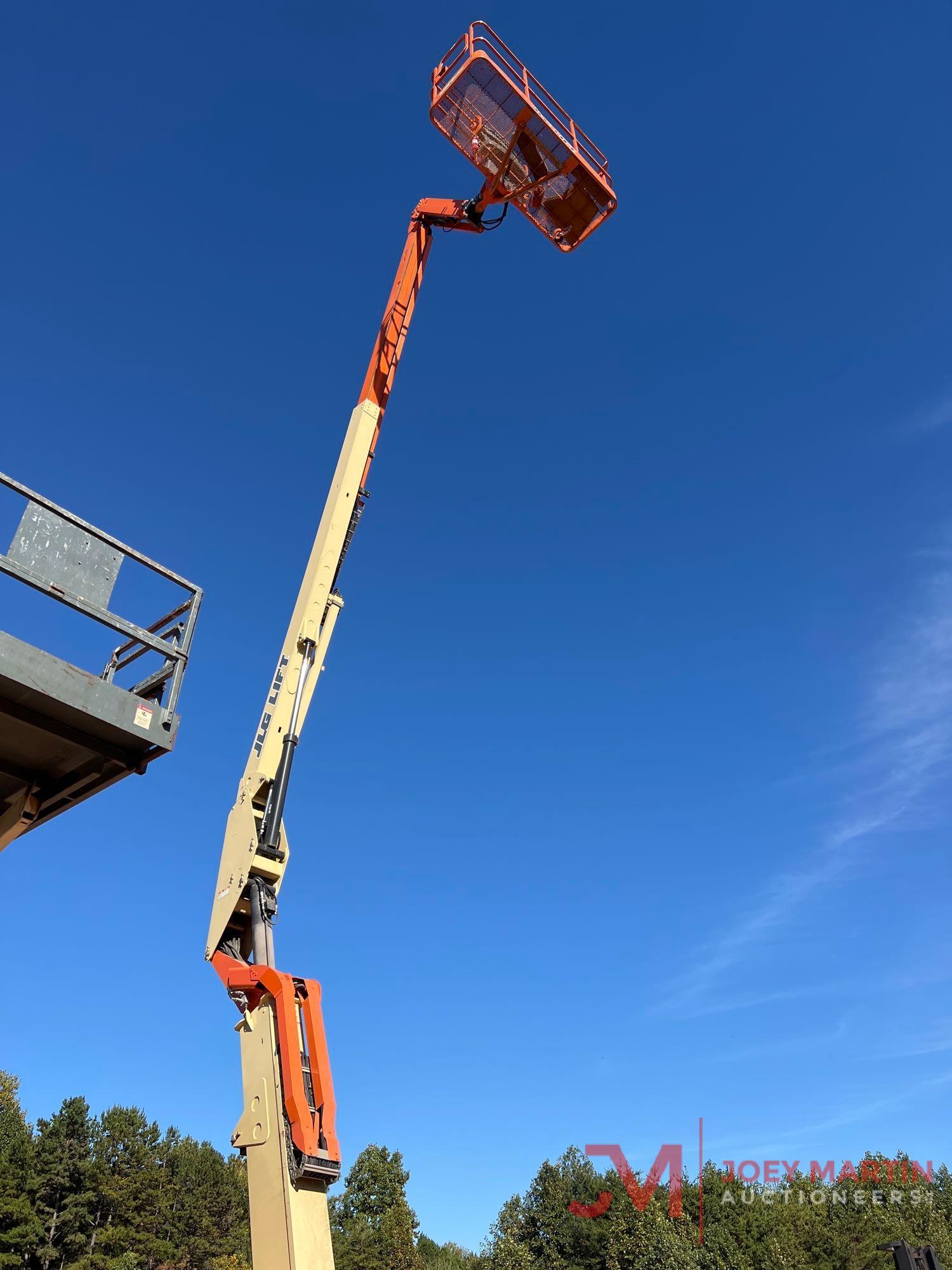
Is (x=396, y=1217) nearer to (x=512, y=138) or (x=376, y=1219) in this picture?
(x=376, y=1219)

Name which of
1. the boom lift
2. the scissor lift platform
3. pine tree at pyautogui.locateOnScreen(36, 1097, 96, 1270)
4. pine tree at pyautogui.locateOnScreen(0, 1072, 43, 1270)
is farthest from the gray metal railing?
pine tree at pyautogui.locateOnScreen(36, 1097, 96, 1270)

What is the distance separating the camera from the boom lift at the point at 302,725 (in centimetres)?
769

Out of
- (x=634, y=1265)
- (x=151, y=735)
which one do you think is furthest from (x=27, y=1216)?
(x=151, y=735)

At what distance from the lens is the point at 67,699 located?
6098 millimetres

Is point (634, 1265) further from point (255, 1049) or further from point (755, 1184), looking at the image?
point (255, 1049)

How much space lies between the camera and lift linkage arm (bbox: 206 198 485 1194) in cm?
800

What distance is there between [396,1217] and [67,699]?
5335cm

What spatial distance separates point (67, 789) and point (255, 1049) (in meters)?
3.17

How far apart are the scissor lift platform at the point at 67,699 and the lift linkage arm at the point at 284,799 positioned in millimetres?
2656

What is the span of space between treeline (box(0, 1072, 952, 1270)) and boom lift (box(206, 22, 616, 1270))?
141 feet

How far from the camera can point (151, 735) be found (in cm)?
661

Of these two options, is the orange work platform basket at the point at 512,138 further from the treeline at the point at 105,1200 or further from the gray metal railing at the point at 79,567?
the treeline at the point at 105,1200

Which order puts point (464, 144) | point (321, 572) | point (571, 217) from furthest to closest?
point (571, 217), point (464, 144), point (321, 572)

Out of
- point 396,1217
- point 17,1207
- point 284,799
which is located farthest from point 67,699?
point 396,1217
